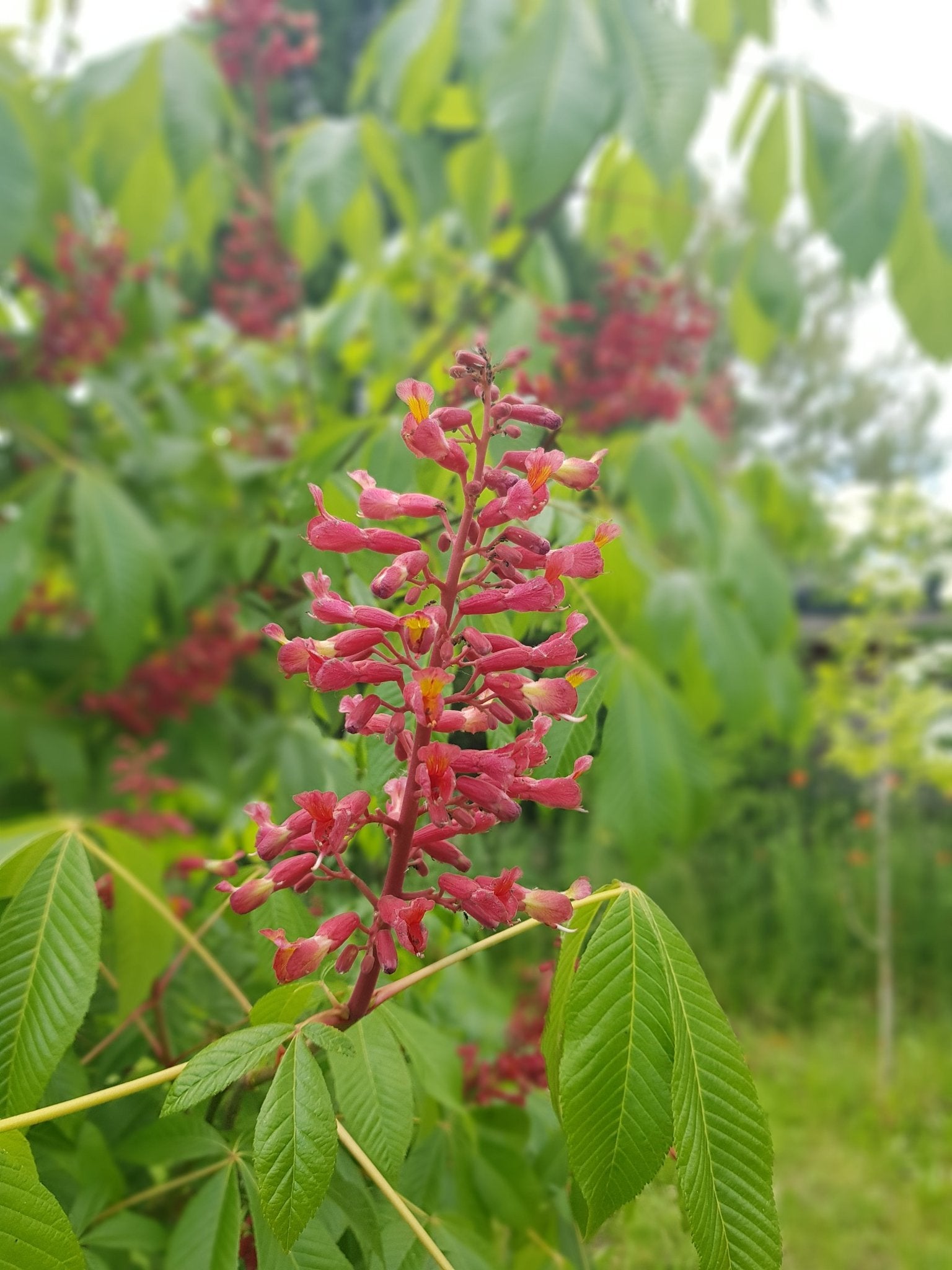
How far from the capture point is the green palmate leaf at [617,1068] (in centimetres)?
51

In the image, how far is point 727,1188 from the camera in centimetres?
51

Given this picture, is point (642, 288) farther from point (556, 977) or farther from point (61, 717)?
point (556, 977)

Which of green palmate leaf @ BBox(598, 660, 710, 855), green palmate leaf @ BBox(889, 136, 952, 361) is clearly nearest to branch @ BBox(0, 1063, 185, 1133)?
green palmate leaf @ BBox(598, 660, 710, 855)

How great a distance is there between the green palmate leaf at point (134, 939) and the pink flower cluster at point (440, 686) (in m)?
0.24

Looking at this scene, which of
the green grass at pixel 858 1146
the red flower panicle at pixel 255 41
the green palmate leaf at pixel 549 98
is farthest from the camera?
the green grass at pixel 858 1146

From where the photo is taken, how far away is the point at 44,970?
0.60 meters

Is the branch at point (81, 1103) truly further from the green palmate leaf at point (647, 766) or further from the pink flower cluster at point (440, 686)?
the green palmate leaf at point (647, 766)

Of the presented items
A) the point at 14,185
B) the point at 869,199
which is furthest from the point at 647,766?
the point at 14,185

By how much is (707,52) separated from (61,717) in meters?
2.37

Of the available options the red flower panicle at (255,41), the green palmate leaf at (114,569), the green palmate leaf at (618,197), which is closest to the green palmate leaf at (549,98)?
the green palmate leaf at (618,197)

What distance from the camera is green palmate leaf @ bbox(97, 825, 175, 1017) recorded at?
30.1 inches

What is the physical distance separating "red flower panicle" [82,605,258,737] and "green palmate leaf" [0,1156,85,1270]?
7.66 ft

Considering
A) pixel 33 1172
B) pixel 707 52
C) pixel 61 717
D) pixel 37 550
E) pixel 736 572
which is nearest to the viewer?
pixel 33 1172

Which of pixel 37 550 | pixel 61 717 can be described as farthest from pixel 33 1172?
pixel 61 717
